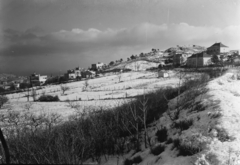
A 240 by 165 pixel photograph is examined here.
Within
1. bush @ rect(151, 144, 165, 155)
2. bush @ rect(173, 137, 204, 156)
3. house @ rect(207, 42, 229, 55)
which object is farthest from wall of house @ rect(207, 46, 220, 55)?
bush @ rect(173, 137, 204, 156)

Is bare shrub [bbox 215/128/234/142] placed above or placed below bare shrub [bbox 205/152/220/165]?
above

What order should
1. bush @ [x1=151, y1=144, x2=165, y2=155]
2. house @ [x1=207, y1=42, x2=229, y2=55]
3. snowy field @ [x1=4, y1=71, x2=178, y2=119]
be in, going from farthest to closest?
house @ [x1=207, y1=42, x2=229, y2=55], snowy field @ [x1=4, y1=71, x2=178, y2=119], bush @ [x1=151, y1=144, x2=165, y2=155]

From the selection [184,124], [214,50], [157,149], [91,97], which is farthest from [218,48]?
[157,149]

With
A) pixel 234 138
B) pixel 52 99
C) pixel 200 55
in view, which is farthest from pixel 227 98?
pixel 200 55

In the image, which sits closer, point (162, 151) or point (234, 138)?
point (234, 138)

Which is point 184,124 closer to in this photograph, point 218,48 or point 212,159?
point 212,159

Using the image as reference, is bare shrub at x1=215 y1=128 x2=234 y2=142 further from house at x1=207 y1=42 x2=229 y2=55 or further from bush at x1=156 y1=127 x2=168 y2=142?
house at x1=207 y1=42 x2=229 y2=55

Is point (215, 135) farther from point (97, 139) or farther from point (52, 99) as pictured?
point (52, 99)

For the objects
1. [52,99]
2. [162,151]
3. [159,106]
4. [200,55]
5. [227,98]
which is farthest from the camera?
[200,55]

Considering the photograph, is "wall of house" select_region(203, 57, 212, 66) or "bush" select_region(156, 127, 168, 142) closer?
"bush" select_region(156, 127, 168, 142)

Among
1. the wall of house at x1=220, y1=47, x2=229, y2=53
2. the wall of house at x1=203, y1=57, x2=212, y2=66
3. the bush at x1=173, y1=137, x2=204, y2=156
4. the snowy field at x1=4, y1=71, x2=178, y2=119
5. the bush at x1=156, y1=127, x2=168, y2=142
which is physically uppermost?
the wall of house at x1=220, y1=47, x2=229, y2=53

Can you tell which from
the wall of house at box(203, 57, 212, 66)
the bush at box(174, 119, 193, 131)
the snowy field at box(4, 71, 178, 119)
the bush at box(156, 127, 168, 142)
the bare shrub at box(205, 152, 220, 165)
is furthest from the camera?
the wall of house at box(203, 57, 212, 66)
